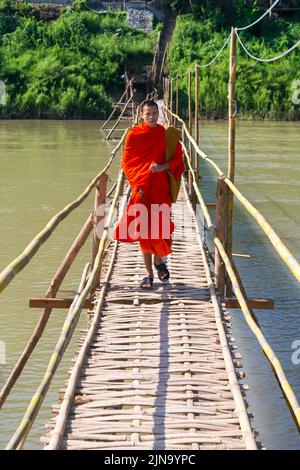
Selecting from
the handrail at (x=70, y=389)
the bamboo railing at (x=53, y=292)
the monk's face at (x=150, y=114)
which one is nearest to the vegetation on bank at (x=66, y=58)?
the bamboo railing at (x=53, y=292)

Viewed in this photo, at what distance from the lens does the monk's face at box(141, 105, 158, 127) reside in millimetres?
5129

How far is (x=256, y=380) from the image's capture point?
5.62 meters

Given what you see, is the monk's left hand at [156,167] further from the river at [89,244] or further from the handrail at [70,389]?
the river at [89,244]

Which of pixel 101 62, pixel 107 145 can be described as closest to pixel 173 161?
pixel 107 145

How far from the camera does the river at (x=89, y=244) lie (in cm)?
538

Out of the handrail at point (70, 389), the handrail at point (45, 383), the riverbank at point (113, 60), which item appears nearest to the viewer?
the handrail at point (45, 383)

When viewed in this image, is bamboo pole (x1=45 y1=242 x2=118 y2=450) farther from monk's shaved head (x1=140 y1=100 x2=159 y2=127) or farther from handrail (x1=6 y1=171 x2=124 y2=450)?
monk's shaved head (x1=140 y1=100 x2=159 y2=127)

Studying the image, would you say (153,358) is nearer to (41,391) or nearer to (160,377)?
(160,377)

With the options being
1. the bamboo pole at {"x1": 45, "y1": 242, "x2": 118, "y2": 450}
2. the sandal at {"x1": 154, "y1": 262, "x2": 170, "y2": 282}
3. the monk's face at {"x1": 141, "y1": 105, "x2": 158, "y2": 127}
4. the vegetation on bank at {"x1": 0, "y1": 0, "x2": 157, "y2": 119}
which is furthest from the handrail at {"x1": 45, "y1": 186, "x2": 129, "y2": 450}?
the vegetation on bank at {"x1": 0, "y1": 0, "x2": 157, "y2": 119}

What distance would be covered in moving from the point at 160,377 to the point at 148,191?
1.61 m

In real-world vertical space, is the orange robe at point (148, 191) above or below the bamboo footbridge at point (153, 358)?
above

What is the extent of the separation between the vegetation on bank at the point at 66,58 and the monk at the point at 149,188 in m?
Result: 22.7

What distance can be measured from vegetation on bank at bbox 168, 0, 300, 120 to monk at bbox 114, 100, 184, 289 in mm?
21975

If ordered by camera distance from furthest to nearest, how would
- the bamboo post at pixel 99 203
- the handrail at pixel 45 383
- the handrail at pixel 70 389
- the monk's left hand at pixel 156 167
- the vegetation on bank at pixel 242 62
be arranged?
the vegetation on bank at pixel 242 62 < the bamboo post at pixel 99 203 < the monk's left hand at pixel 156 167 < the handrail at pixel 70 389 < the handrail at pixel 45 383
